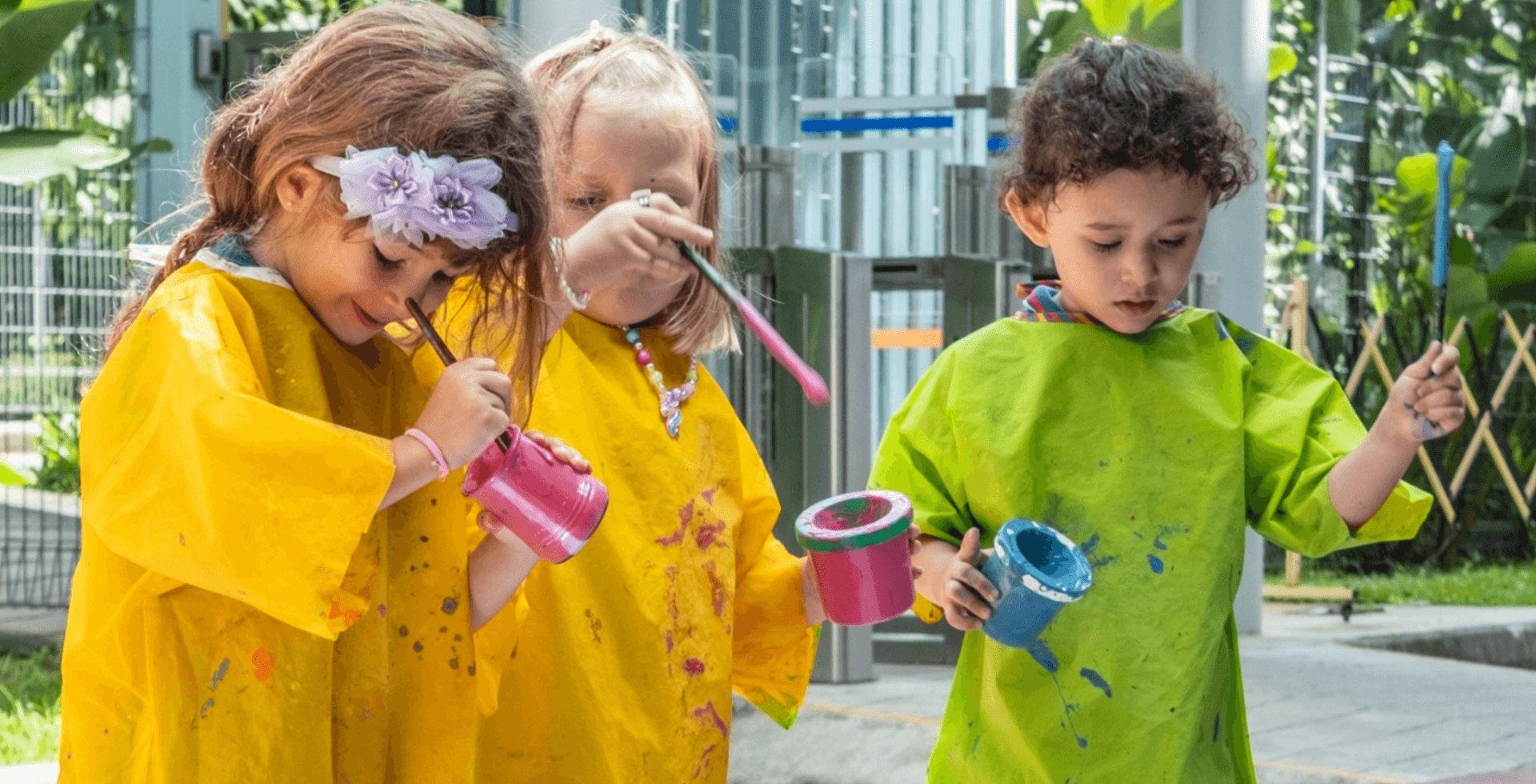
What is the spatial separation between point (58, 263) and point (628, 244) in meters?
4.99

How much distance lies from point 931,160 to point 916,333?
0.59 meters

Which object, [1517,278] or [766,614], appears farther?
[1517,278]

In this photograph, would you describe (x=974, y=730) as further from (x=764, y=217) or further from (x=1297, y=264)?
(x=1297, y=264)

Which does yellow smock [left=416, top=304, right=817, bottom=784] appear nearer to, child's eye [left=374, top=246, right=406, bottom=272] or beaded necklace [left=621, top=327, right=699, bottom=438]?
beaded necklace [left=621, top=327, right=699, bottom=438]

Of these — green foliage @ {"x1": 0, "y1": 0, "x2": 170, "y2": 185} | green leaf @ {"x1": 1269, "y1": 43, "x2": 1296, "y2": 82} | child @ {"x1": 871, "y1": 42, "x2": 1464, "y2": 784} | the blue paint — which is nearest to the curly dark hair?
child @ {"x1": 871, "y1": 42, "x2": 1464, "y2": 784}

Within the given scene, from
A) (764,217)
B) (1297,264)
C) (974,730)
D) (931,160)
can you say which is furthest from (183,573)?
(1297,264)

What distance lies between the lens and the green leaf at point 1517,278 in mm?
10039

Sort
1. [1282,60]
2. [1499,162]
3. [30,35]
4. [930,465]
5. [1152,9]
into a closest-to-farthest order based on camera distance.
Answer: [930,465], [30,35], [1152,9], [1282,60], [1499,162]

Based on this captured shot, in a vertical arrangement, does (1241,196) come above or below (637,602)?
above

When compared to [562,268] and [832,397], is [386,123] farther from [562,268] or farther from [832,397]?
[832,397]

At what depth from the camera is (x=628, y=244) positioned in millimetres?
1824

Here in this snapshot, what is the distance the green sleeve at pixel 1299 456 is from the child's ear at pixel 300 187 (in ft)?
3.95

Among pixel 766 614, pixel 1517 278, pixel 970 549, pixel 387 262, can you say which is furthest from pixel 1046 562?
pixel 1517 278

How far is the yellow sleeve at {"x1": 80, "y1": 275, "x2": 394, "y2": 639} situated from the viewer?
1.40 metres
